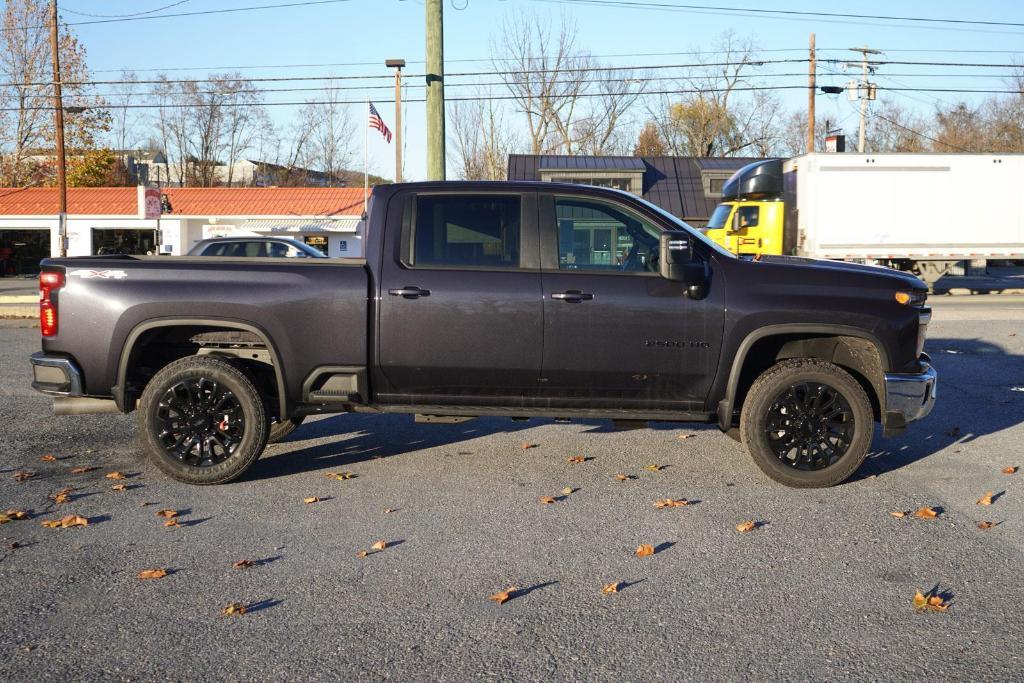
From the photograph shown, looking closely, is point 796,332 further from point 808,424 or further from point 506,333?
point 506,333

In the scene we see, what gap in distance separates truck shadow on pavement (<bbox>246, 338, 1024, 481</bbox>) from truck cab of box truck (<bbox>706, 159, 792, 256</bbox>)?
47.1 ft

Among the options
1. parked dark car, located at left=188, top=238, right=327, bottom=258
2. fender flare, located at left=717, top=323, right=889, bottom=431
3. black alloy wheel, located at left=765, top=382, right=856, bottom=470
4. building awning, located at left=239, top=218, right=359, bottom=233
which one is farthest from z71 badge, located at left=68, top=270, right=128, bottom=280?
building awning, located at left=239, top=218, right=359, bottom=233

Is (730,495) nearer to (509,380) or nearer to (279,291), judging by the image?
(509,380)

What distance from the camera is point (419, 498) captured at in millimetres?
5855

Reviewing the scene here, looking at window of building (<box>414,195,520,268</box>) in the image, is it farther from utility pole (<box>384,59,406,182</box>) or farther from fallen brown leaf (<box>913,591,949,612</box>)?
utility pole (<box>384,59,406,182</box>)

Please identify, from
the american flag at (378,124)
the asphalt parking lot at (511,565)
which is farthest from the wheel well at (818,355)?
the american flag at (378,124)

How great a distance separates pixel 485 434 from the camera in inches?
307

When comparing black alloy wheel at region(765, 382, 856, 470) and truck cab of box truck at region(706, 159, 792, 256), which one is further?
truck cab of box truck at region(706, 159, 792, 256)

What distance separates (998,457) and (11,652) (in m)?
6.47

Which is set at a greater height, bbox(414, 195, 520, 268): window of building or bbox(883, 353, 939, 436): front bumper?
bbox(414, 195, 520, 268): window of building

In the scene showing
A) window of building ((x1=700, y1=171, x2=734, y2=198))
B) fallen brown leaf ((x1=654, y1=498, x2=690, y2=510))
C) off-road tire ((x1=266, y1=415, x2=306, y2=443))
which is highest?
Answer: window of building ((x1=700, y1=171, x2=734, y2=198))

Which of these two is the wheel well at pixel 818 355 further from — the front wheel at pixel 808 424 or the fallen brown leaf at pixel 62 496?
the fallen brown leaf at pixel 62 496

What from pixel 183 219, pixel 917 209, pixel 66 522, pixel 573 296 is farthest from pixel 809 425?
pixel 183 219

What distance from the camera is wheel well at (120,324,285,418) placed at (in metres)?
6.16
